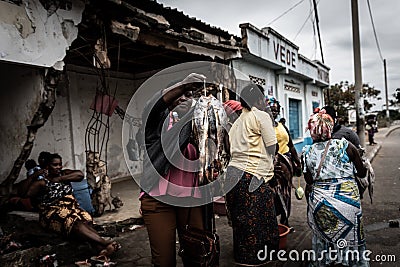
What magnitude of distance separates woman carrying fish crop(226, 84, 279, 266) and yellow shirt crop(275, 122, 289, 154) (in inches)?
48.7

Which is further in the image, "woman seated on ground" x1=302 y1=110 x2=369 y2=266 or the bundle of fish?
"woman seated on ground" x1=302 y1=110 x2=369 y2=266

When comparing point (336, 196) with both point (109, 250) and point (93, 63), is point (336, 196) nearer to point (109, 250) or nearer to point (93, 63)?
point (109, 250)

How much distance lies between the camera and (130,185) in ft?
25.2

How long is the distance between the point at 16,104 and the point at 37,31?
43.4 inches

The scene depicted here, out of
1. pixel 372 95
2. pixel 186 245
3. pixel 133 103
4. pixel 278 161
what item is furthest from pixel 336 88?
pixel 186 245

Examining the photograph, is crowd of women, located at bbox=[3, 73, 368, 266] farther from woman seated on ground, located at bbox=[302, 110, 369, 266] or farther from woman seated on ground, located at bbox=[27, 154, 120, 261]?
woman seated on ground, located at bbox=[27, 154, 120, 261]

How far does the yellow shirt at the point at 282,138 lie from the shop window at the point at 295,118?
23.2ft

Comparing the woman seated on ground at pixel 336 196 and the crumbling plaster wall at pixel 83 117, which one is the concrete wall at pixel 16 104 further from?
the woman seated on ground at pixel 336 196

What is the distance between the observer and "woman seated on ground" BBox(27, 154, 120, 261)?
368 centimetres

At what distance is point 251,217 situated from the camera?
3141 millimetres

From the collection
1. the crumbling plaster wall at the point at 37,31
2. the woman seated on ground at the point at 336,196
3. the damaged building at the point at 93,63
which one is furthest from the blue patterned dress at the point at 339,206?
the crumbling plaster wall at the point at 37,31

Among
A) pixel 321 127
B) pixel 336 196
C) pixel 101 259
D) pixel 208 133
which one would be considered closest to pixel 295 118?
pixel 321 127

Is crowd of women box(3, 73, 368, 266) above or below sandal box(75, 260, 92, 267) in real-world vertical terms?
above

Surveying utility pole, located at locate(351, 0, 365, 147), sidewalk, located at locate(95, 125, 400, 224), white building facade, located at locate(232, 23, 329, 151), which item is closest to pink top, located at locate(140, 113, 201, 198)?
sidewalk, located at locate(95, 125, 400, 224)
